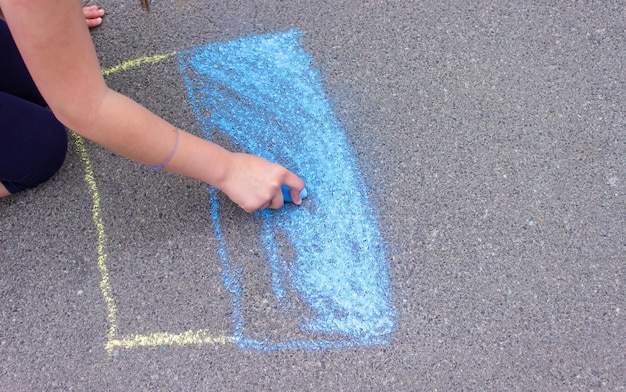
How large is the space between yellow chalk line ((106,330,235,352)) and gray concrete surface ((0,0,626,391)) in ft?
0.05

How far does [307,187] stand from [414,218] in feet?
1.07

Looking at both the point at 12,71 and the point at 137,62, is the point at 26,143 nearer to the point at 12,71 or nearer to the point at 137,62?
the point at 12,71

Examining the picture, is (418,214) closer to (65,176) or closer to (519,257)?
(519,257)

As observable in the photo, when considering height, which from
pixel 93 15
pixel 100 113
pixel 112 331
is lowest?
pixel 112 331

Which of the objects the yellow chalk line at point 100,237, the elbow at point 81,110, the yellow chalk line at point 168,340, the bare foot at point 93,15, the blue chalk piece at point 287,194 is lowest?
the yellow chalk line at point 168,340

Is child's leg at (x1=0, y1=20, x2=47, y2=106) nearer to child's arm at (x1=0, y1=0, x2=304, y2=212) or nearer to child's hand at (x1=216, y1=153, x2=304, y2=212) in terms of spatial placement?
child's arm at (x1=0, y1=0, x2=304, y2=212)

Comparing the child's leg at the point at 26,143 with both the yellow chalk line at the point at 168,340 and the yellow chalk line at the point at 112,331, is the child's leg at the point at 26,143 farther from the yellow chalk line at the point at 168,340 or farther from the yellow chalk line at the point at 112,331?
the yellow chalk line at the point at 168,340

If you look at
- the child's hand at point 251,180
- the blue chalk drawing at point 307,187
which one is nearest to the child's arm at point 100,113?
the child's hand at point 251,180

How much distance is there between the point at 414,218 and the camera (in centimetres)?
146

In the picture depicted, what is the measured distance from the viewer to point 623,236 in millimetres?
1407

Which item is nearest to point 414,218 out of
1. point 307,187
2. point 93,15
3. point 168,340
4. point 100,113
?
point 307,187

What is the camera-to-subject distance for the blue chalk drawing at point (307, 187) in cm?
137

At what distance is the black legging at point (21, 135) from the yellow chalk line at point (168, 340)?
0.55m

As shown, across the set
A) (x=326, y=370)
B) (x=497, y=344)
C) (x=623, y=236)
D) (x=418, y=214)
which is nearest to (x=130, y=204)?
(x=326, y=370)
